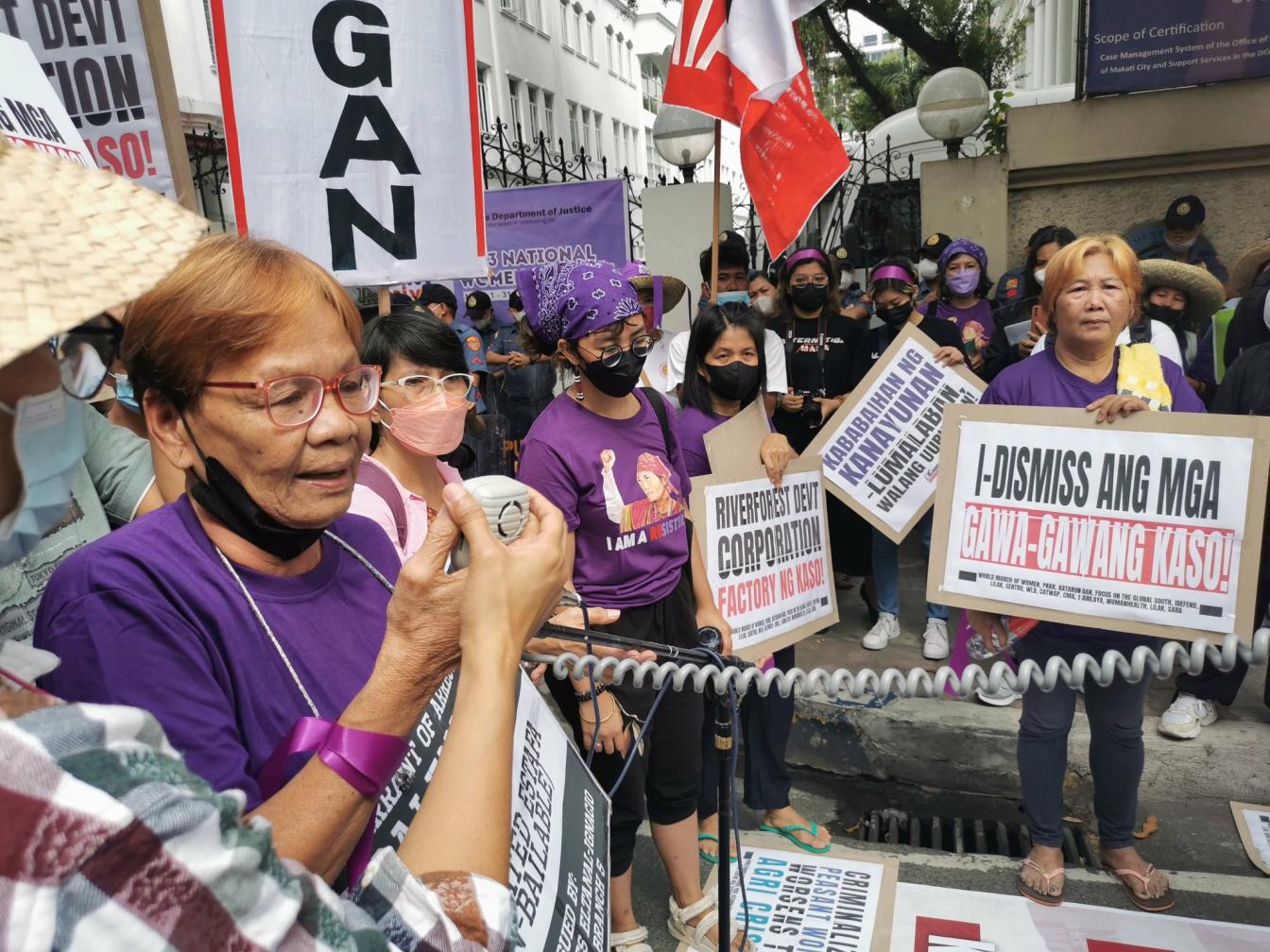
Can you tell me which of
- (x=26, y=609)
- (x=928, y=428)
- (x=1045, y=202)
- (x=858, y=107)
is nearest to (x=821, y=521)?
(x=928, y=428)

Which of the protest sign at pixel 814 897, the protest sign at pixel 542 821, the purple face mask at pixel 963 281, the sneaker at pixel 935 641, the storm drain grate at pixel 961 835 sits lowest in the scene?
the storm drain grate at pixel 961 835

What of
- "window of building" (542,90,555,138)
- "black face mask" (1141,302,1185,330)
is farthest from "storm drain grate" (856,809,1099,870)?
"window of building" (542,90,555,138)

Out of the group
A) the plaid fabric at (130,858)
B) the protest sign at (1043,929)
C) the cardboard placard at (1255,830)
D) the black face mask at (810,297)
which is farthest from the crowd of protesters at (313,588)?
the black face mask at (810,297)

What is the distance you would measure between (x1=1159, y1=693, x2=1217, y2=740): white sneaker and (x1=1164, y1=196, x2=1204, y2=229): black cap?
12.4ft

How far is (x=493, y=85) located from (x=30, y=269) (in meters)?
28.2

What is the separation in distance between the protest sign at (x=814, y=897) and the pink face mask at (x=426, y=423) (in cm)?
169

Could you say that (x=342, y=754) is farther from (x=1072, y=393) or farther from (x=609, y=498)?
(x=1072, y=393)

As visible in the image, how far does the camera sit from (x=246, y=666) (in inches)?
50.4

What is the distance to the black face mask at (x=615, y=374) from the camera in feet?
9.41

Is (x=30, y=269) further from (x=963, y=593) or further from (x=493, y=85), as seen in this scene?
(x=493, y=85)

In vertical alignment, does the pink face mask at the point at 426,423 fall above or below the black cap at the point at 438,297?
below

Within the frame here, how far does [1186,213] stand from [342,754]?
6976mm

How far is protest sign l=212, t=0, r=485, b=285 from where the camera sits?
10.1ft

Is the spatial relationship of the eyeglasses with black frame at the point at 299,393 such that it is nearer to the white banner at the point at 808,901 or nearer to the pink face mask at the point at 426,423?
the pink face mask at the point at 426,423
